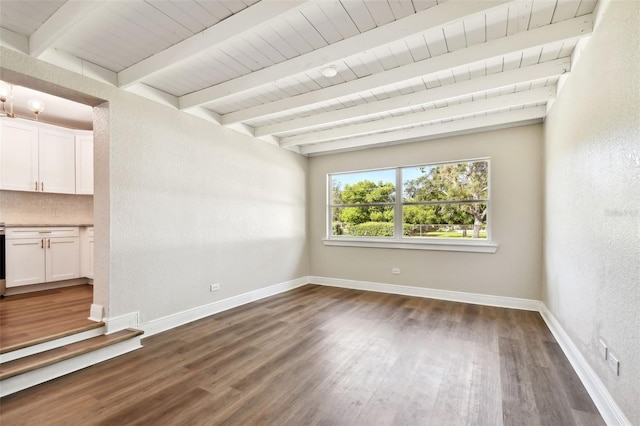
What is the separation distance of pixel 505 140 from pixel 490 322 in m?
2.52

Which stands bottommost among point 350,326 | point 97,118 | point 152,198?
point 350,326

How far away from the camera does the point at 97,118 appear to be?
10.0 feet

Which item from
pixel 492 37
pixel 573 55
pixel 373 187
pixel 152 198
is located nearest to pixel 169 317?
pixel 152 198

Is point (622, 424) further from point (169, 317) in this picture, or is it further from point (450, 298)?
point (169, 317)

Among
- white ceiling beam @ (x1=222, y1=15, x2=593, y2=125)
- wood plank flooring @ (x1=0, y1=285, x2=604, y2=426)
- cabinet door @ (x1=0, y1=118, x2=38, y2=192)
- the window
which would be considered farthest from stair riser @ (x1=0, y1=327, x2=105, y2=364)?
the window

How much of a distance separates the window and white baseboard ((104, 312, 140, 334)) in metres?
3.46

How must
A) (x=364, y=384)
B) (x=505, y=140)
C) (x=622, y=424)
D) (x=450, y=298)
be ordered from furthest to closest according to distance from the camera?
(x=450, y=298)
(x=505, y=140)
(x=364, y=384)
(x=622, y=424)

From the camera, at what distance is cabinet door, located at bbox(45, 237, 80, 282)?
4348mm

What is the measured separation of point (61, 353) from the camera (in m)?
2.46

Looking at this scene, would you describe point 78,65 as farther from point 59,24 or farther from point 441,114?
point 441,114

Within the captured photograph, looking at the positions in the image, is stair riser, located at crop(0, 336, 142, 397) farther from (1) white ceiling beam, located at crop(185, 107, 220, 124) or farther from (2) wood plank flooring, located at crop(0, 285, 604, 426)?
(1) white ceiling beam, located at crop(185, 107, 220, 124)

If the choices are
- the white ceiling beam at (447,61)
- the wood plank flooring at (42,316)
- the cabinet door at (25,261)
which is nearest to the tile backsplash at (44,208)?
the cabinet door at (25,261)

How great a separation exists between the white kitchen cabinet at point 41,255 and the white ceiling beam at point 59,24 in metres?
2.91

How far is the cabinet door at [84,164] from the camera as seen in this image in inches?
185
